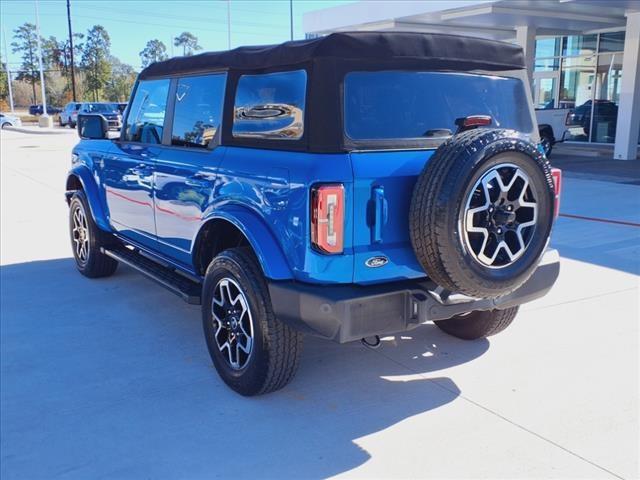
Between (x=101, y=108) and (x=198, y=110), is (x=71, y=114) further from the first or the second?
(x=198, y=110)

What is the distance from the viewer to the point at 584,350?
4344 mm

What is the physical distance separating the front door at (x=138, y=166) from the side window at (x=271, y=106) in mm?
1114

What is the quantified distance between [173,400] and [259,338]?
68cm

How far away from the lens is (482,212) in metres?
3.12

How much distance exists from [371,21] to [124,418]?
703 inches

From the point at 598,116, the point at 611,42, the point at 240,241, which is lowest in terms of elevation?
the point at 240,241

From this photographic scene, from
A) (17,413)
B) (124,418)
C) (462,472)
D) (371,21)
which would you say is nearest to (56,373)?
(17,413)

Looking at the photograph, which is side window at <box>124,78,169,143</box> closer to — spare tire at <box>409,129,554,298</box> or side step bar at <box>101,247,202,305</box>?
side step bar at <box>101,247,202,305</box>

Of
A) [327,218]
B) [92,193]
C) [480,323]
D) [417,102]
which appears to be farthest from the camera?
[92,193]

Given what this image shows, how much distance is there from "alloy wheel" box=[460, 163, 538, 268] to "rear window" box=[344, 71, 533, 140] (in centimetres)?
52

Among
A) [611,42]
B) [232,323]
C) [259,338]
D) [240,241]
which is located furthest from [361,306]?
[611,42]

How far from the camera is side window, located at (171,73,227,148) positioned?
13.1ft

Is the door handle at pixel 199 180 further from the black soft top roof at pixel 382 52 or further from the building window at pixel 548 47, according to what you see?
the building window at pixel 548 47

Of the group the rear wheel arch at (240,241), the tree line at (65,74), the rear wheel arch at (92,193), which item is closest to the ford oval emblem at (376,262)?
the rear wheel arch at (240,241)
